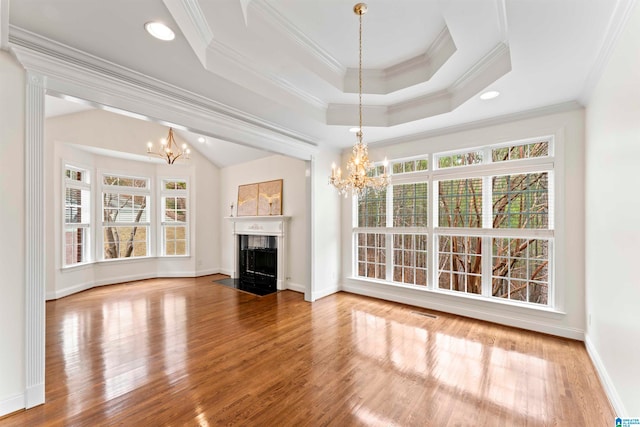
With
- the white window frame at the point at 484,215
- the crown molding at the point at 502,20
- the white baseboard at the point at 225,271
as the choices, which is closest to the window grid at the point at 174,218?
the white baseboard at the point at 225,271

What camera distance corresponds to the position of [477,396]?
2.24 metres

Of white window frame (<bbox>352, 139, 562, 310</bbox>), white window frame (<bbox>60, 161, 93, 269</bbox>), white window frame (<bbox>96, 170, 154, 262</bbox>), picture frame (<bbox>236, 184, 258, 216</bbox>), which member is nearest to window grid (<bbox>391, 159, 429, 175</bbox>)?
white window frame (<bbox>352, 139, 562, 310</bbox>)

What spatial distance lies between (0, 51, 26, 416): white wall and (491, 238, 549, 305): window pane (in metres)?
5.16

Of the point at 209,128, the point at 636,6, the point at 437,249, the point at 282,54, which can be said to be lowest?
the point at 437,249

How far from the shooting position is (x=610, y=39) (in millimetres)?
2064

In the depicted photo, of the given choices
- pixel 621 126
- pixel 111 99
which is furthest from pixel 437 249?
pixel 111 99

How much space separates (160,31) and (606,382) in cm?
456

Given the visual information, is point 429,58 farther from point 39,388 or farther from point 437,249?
point 39,388

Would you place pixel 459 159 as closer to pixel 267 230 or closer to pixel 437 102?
pixel 437 102

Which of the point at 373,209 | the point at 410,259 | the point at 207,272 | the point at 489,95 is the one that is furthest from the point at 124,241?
the point at 489,95

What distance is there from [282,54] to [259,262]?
4742 millimetres

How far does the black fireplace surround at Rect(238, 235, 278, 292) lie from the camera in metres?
5.98

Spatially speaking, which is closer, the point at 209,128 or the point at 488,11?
the point at 488,11

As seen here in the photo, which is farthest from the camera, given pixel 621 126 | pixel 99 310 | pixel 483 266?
pixel 99 310
